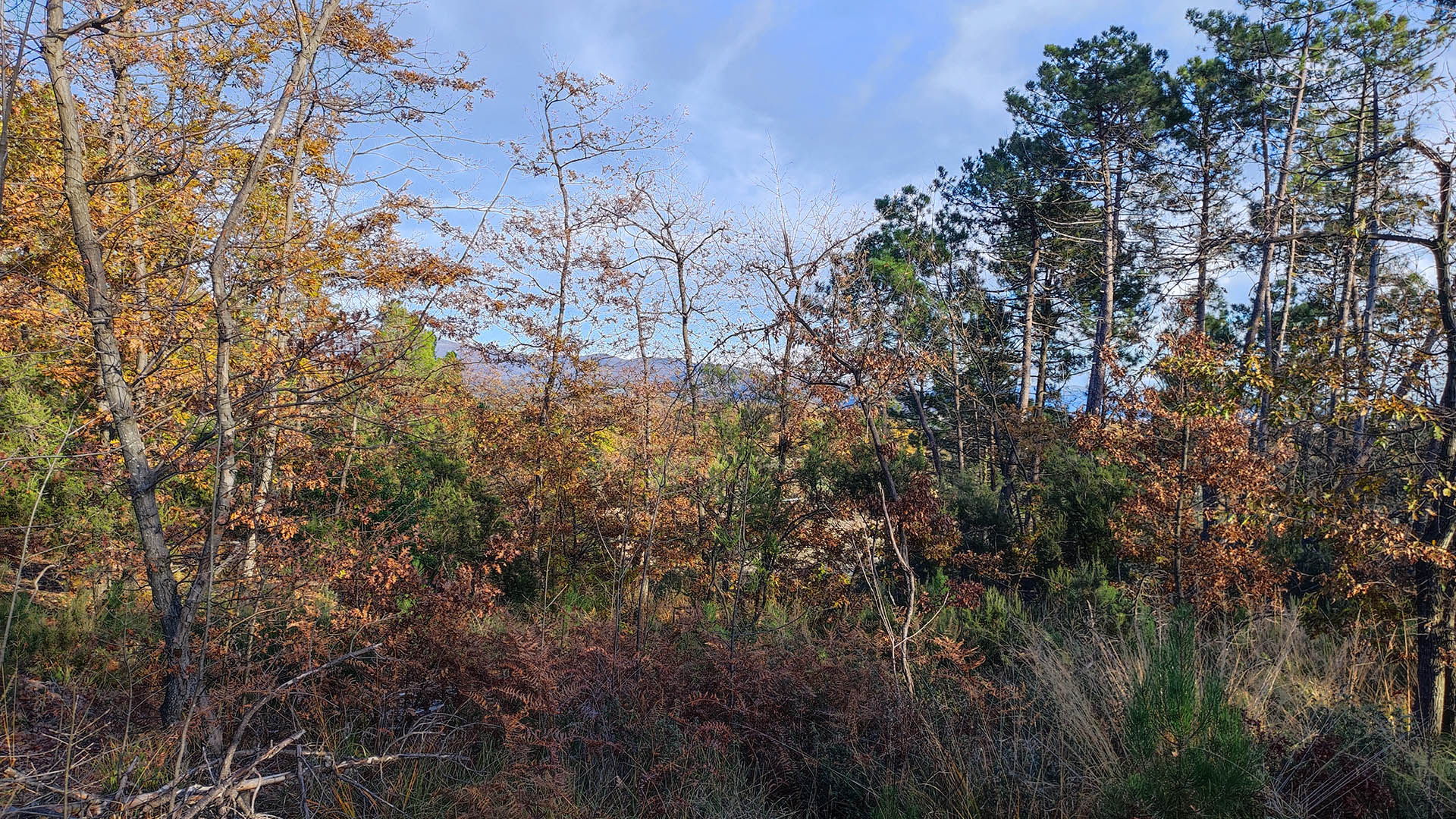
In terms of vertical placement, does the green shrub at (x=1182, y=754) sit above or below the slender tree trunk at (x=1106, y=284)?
below

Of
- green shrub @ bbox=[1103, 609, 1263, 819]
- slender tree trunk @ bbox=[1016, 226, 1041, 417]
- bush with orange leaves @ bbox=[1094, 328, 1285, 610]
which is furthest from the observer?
slender tree trunk @ bbox=[1016, 226, 1041, 417]

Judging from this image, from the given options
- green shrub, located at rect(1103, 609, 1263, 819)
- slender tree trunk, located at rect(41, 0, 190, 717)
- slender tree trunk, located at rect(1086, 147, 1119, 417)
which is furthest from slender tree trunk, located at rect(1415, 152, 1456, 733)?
slender tree trunk, located at rect(1086, 147, 1119, 417)

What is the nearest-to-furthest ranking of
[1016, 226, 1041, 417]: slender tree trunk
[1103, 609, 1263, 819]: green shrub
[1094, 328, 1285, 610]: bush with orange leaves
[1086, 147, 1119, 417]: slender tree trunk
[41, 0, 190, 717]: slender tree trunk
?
[1103, 609, 1263, 819]: green shrub
[41, 0, 190, 717]: slender tree trunk
[1094, 328, 1285, 610]: bush with orange leaves
[1086, 147, 1119, 417]: slender tree trunk
[1016, 226, 1041, 417]: slender tree trunk

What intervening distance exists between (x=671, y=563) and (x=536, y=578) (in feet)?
5.76

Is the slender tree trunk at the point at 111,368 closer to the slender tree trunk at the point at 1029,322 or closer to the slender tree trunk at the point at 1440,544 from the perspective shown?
the slender tree trunk at the point at 1440,544

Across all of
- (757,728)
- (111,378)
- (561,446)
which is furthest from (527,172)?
(757,728)

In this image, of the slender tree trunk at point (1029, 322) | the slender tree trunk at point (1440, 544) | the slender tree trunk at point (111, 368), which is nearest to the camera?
the slender tree trunk at point (111, 368)

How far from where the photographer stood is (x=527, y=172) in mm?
10047

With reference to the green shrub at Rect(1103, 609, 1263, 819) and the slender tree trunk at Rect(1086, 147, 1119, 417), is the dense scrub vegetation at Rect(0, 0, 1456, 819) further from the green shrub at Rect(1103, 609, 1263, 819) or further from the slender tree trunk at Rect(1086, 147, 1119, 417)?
the slender tree trunk at Rect(1086, 147, 1119, 417)

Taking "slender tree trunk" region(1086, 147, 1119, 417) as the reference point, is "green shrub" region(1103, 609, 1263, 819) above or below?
below

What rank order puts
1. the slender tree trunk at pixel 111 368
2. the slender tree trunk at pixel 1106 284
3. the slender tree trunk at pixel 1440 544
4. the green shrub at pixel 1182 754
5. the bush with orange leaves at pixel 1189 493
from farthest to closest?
the slender tree trunk at pixel 1106 284 → the bush with orange leaves at pixel 1189 493 → the slender tree trunk at pixel 1440 544 → the slender tree trunk at pixel 111 368 → the green shrub at pixel 1182 754

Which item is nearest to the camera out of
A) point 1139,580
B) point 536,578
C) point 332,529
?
point 1139,580

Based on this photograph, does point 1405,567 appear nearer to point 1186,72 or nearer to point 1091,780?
point 1091,780

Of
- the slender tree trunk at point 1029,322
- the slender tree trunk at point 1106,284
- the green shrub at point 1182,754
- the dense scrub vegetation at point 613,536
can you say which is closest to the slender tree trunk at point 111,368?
the dense scrub vegetation at point 613,536
